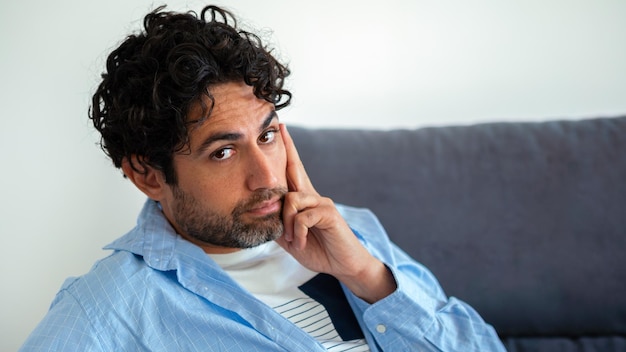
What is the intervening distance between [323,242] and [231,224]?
0.23 metres

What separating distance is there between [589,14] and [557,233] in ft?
2.84

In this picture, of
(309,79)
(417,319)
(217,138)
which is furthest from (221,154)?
(309,79)

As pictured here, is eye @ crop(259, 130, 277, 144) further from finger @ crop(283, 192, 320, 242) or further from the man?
finger @ crop(283, 192, 320, 242)

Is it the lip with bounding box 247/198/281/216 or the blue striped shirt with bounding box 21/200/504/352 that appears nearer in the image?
the blue striped shirt with bounding box 21/200/504/352

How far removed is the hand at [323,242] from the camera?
1295 mm

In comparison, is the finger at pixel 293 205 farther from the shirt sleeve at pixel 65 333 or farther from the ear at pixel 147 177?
the shirt sleeve at pixel 65 333

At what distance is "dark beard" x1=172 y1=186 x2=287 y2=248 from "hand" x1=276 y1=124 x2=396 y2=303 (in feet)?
0.14

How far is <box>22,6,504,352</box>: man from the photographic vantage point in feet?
3.94

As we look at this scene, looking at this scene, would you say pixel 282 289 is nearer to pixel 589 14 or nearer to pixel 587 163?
pixel 587 163

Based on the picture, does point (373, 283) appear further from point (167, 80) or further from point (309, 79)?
point (309, 79)

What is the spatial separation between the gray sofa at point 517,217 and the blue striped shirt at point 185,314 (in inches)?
7.0

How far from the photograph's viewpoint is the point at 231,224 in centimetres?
127

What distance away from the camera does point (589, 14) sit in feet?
6.57

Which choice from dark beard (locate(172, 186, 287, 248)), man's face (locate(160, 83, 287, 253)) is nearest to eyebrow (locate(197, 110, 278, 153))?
man's face (locate(160, 83, 287, 253))
